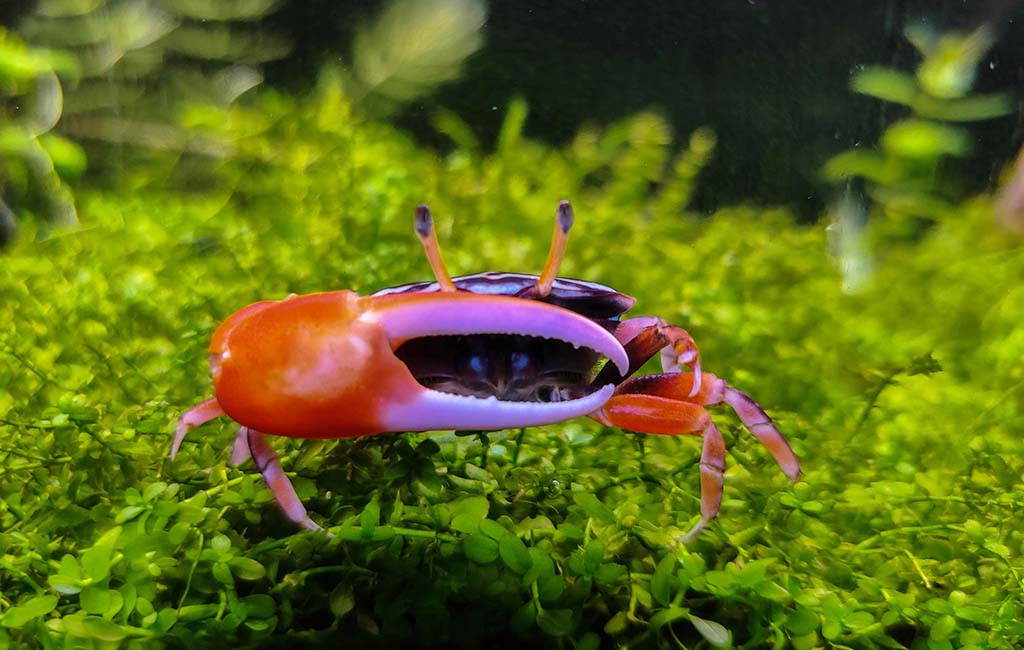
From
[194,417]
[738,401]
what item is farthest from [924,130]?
[194,417]

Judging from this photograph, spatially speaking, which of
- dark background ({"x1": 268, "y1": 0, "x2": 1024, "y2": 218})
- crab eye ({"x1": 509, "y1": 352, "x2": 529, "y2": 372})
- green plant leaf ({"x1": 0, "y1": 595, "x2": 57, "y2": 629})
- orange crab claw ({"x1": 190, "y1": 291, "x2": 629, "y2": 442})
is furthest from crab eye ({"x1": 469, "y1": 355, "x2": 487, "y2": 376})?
dark background ({"x1": 268, "y1": 0, "x2": 1024, "y2": 218})

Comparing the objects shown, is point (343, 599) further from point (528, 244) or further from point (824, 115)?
point (824, 115)

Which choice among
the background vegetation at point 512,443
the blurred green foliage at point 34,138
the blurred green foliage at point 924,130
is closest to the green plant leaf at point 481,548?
the background vegetation at point 512,443

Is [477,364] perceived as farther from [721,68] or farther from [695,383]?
[721,68]

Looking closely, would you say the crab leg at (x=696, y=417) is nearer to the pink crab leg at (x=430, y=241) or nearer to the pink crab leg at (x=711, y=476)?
the pink crab leg at (x=711, y=476)

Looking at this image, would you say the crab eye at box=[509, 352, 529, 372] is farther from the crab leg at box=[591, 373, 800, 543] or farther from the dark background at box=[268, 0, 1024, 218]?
the dark background at box=[268, 0, 1024, 218]

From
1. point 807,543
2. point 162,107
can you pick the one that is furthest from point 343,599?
point 162,107

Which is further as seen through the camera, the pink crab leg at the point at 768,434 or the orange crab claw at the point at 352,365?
the pink crab leg at the point at 768,434
